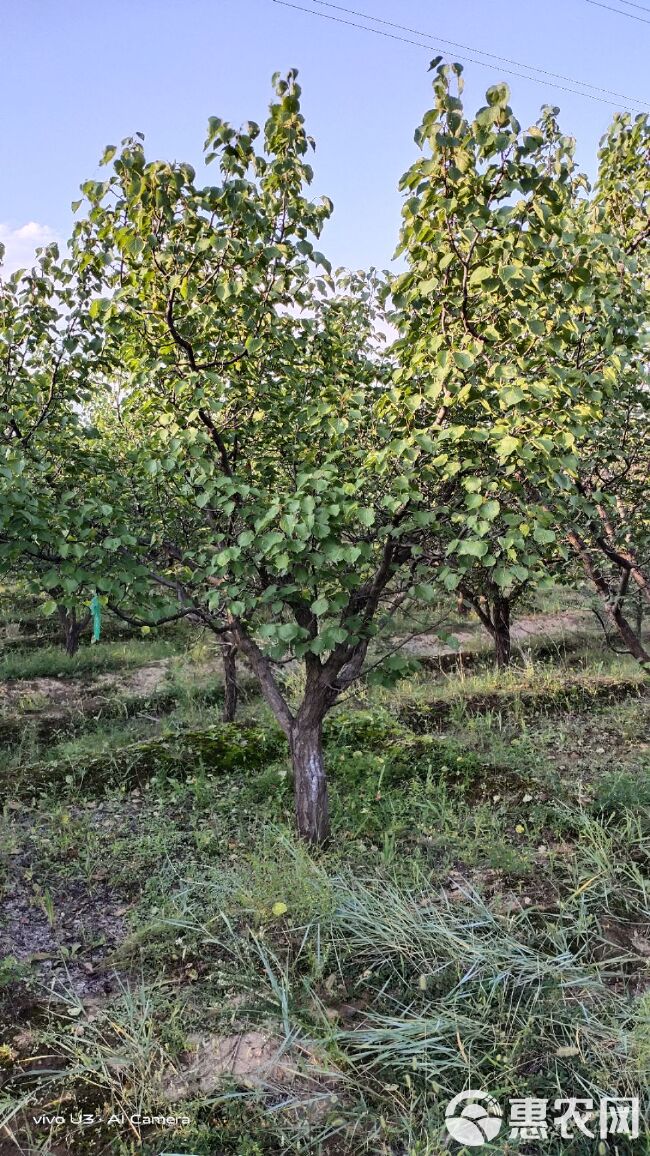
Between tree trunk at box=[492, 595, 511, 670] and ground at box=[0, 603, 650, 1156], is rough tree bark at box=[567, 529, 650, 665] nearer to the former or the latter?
ground at box=[0, 603, 650, 1156]

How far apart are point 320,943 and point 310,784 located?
52.1 inches

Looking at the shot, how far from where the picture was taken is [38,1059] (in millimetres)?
2639

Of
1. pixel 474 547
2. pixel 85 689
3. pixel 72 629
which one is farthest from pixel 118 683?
pixel 474 547

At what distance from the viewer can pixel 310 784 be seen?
14.4ft

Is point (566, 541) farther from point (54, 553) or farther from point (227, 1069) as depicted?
point (227, 1069)

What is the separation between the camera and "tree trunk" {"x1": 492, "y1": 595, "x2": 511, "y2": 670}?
32.0 ft

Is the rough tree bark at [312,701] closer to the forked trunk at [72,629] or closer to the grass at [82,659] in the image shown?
the grass at [82,659]

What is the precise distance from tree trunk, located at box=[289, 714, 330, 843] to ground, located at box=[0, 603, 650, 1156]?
0.54 ft

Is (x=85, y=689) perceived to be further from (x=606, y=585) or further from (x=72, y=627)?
(x=606, y=585)

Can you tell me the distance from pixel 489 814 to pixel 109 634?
10218mm

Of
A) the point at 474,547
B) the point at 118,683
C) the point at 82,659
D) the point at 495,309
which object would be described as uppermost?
the point at 495,309

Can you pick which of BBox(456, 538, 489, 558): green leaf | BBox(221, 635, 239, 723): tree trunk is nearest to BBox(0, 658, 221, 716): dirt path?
BBox(221, 635, 239, 723): tree trunk

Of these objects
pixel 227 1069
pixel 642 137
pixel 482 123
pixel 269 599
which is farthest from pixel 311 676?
pixel 642 137

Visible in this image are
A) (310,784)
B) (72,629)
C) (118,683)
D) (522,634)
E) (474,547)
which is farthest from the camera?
(522,634)
